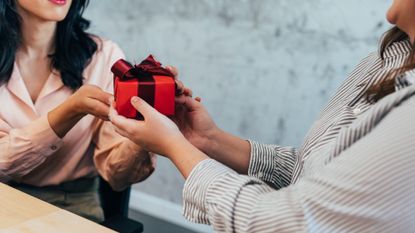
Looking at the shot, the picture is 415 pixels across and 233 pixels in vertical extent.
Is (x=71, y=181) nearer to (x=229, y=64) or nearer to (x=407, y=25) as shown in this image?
(x=229, y=64)

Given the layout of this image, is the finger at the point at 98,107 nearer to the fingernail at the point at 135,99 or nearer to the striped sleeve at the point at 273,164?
the fingernail at the point at 135,99

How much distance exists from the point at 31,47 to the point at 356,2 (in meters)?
1.11

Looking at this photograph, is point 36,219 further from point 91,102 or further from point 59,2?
point 59,2

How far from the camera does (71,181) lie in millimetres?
1353

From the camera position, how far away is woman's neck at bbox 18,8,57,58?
135 centimetres

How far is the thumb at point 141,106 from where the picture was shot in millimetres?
909

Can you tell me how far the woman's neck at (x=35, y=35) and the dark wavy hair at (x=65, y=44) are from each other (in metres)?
0.01

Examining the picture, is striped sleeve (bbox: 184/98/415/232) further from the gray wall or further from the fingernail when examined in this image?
the gray wall

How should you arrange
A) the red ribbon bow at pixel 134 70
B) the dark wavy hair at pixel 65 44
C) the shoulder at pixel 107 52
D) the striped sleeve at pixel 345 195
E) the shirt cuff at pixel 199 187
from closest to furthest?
the striped sleeve at pixel 345 195 < the shirt cuff at pixel 199 187 < the red ribbon bow at pixel 134 70 < the dark wavy hair at pixel 65 44 < the shoulder at pixel 107 52

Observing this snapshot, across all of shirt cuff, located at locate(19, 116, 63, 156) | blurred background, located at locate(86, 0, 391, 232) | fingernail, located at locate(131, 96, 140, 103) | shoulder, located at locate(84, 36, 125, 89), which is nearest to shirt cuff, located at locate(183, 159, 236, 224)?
fingernail, located at locate(131, 96, 140, 103)

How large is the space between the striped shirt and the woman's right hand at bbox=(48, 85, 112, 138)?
474 mm

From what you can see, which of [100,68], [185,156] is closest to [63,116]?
[100,68]

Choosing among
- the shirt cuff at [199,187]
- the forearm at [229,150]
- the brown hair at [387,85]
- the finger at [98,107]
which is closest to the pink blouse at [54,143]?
the finger at [98,107]

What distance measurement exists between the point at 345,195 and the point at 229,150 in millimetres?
546
